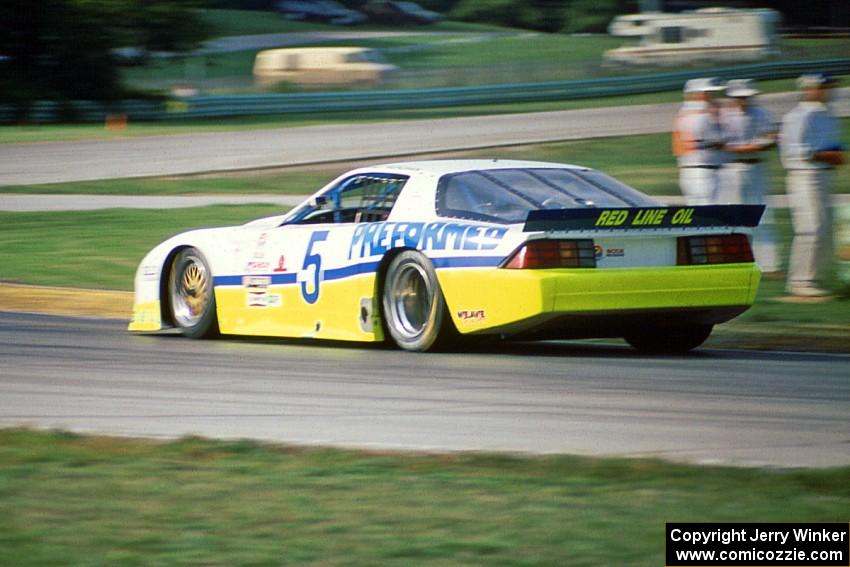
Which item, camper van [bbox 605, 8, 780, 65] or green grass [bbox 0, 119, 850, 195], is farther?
camper van [bbox 605, 8, 780, 65]

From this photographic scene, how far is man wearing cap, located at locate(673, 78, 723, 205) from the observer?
1291cm

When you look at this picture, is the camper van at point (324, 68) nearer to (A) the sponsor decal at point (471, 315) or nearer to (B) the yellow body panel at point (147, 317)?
(B) the yellow body panel at point (147, 317)

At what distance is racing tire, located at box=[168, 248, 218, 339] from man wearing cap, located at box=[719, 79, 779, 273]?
474cm

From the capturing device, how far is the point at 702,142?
12.9 meters

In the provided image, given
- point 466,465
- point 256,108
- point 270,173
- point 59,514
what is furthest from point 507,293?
point 256,108

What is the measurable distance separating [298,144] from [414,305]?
20.5m

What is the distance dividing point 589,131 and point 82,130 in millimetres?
11367

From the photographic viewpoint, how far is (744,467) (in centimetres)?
571

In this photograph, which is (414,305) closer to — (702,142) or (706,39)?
(702,142)

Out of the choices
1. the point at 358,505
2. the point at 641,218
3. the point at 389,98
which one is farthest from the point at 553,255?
the point at 389,98

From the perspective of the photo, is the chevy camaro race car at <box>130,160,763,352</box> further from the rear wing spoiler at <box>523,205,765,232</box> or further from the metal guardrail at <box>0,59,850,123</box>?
the metal guardrail at <box>0,59,850,123</box>

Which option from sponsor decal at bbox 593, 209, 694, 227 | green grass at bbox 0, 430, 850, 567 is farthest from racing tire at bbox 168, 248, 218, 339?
green grass at bbox 0, 430, 850, 567

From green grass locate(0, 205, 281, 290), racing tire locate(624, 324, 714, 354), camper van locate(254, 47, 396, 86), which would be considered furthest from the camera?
camper van locate(254, 47, 396, 86)

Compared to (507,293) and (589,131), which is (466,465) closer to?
(507,293)
